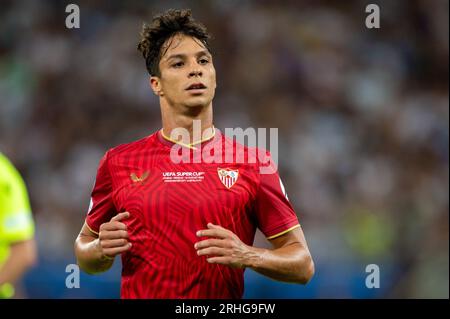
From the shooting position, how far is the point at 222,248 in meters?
4.18

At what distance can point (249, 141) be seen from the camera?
8.79m

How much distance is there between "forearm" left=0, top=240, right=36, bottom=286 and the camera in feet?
13.3

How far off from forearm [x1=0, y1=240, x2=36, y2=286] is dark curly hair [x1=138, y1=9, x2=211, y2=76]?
1300 mm

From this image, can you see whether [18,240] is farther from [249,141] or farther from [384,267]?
[384,267]

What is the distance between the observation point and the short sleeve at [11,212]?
410cm

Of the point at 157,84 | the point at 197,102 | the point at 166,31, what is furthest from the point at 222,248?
the point at 166,31

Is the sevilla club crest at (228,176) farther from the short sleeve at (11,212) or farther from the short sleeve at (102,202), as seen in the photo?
the short sleeve at (11,212)

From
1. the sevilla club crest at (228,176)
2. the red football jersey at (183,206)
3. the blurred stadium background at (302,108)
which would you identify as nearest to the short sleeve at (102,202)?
the red football jersey at (183,206)

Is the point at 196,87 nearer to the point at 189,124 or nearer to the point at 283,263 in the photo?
the point at 189,124

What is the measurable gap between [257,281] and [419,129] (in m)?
3.26

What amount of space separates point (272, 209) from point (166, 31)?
120 centimetres

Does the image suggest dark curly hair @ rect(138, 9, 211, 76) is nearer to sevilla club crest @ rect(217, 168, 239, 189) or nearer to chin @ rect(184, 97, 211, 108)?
chin @ rect(184, 97, 211, 108)

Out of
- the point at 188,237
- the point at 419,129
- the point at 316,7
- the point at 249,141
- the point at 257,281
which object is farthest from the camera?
the point at 316,7
